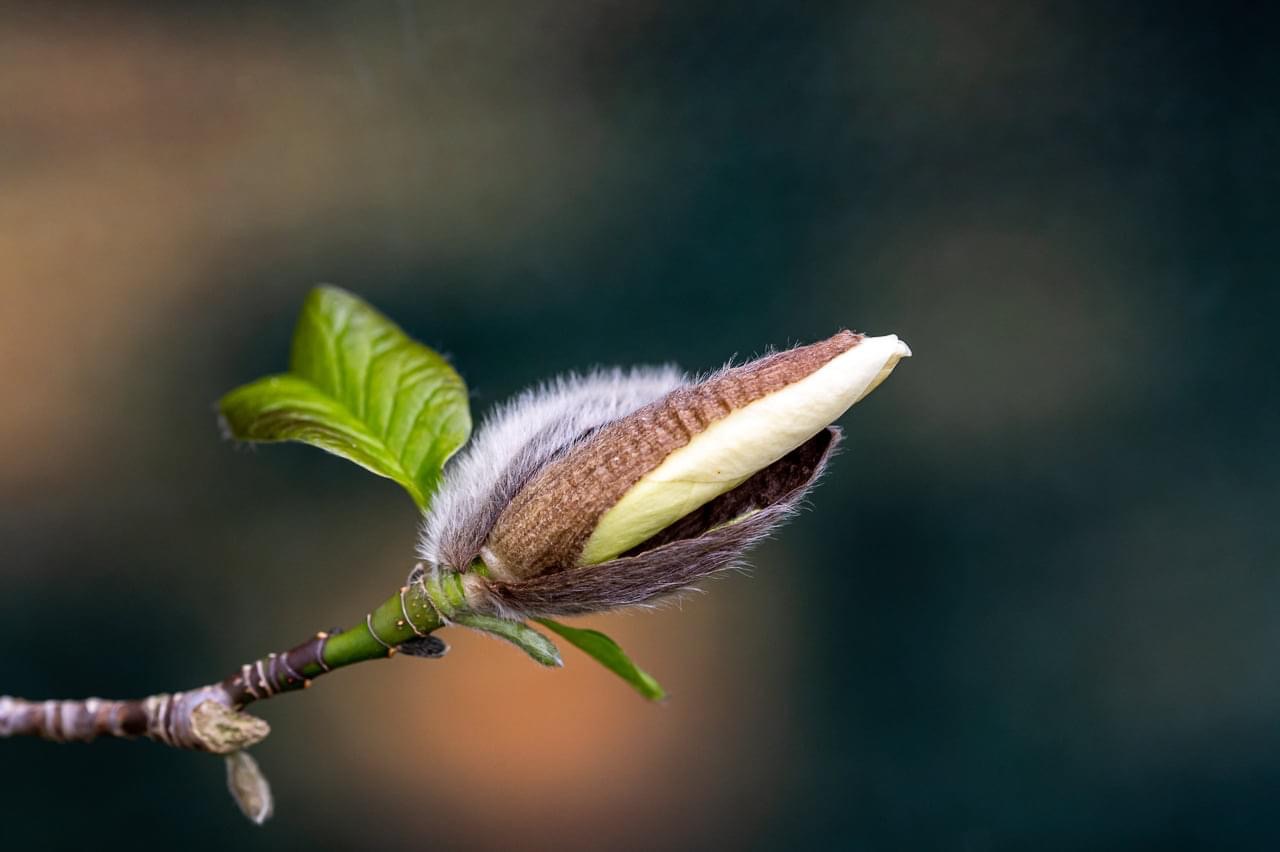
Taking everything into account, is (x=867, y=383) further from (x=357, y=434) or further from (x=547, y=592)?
(x=357, y=434)

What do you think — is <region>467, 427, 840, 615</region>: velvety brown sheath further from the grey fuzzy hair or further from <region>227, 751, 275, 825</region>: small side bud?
<region>227, 751, 275, 825</region>: small side bud

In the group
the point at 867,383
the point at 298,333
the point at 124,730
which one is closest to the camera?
the point at 867,383

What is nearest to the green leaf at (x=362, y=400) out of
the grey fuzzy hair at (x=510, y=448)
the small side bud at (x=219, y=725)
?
the grey fuzzy hair at (x=510, y=448)

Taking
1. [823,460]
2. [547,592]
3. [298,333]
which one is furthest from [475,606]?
[298,333]

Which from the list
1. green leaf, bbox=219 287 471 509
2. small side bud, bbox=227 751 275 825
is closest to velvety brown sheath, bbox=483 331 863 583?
green leaf, bbox=219 287 471 509

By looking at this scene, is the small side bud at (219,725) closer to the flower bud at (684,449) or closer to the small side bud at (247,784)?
the small side bud at (247,784)
